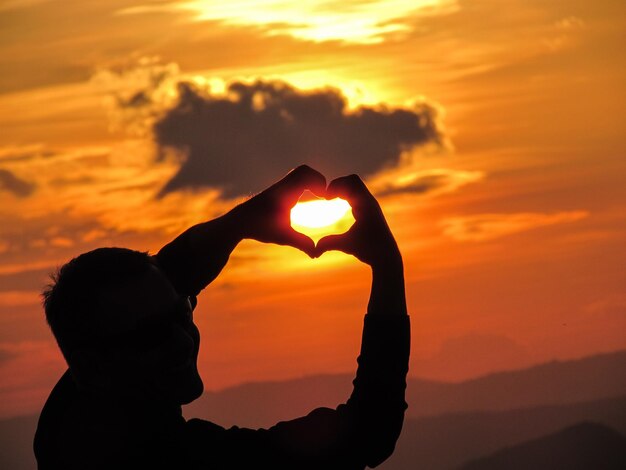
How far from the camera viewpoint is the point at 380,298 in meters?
5.31

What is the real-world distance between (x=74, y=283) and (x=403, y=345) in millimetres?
1334

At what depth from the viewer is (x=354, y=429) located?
535cm

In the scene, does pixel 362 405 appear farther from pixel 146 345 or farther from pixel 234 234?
pixel 234 234

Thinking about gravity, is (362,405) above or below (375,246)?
below

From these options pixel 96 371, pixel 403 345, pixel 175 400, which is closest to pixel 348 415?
pixel 403 345

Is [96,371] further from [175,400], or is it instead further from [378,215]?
[378,215]

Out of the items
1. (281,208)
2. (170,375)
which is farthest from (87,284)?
(281,208)

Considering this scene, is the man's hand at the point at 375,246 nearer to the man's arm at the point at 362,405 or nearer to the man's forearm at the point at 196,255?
the man's arm at the point at 362,405

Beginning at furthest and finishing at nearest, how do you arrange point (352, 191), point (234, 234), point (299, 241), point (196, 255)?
point (196, 255)
point (234, 234)
point (299, 241)
point (352, 191)

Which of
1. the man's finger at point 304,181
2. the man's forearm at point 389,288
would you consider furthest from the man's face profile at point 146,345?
the man's forearm at point 389,288

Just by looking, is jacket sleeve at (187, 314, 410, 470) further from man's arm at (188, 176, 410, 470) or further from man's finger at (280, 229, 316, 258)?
man's finger at (280, 229, 316, 258)

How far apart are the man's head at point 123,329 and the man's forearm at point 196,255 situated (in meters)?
0.73

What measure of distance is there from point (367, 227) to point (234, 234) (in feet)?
3.01

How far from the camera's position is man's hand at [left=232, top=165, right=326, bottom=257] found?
5430mm
